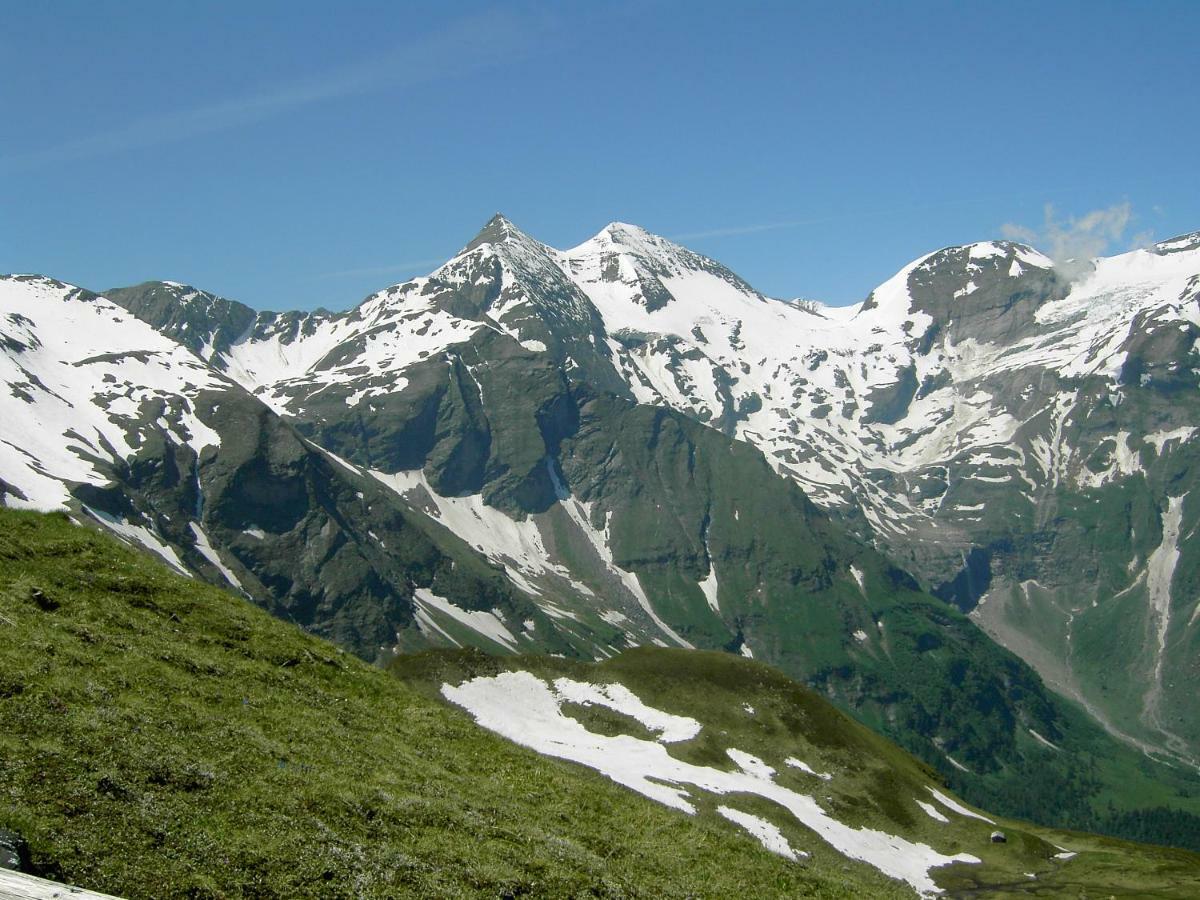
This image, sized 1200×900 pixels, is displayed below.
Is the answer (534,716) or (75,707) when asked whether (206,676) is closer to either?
(75,707)

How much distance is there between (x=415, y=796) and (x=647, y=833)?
10207 millimetres

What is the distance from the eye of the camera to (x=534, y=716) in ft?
364

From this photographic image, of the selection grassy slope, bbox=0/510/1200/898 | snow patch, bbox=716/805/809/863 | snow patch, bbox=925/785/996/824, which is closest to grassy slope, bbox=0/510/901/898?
grassy slope, bbox=0/510/1200/898

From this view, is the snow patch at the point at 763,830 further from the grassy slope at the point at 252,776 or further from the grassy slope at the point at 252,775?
the grassy slope at the point at 252,775

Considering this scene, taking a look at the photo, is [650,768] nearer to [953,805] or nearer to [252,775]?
[953,805]

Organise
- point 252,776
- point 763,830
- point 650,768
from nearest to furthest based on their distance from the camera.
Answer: point 252,776, point 763,830, point 650,768

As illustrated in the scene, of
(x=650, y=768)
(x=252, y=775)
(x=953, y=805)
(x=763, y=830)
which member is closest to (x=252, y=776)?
(x=252, y=775)

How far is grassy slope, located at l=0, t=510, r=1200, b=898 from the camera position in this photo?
26.3 m

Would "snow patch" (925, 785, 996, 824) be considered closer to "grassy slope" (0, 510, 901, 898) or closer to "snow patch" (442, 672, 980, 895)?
"snow patch" (442, 672, 980, 895)

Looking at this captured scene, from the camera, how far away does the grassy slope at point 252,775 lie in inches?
1037

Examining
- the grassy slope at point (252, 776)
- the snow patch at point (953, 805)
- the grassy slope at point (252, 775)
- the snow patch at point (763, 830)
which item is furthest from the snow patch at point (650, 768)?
the grassy slope at point (252, 775)

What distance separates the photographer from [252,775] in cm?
3203

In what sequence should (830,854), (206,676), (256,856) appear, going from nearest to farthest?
(256,856) < (206,676) < (830,854)

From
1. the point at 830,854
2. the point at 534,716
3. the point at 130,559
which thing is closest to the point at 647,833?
the point at 130,559
